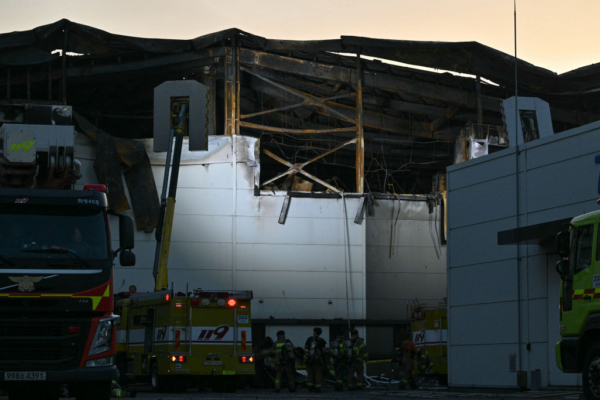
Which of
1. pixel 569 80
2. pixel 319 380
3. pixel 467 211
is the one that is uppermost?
pixel 569 80

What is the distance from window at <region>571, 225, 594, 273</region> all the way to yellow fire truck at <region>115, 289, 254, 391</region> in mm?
10058

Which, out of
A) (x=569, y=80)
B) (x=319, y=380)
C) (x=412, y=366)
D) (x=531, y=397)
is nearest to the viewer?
(x=531, y=397)

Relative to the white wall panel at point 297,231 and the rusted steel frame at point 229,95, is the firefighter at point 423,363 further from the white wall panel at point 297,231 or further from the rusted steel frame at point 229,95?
the rusted steel frame at point 229,95

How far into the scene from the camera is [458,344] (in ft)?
78.6

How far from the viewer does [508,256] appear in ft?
74.0

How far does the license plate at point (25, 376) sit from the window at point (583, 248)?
836 cm

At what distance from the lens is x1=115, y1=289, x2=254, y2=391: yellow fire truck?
2142cm

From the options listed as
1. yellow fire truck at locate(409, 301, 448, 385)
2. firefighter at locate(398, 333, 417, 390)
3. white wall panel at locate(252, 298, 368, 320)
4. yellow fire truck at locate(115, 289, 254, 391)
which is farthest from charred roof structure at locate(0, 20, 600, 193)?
yellow fire truck at locate(115, 289, 254, 391)

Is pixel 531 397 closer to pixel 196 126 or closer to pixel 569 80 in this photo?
pixel 196 126

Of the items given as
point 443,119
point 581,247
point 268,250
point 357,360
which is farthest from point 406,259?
point 581,247

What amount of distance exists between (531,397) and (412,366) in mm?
7628

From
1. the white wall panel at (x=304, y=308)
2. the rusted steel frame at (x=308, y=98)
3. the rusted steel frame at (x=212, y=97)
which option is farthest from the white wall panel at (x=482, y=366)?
the rusted steel frame at (x=212, y=97)

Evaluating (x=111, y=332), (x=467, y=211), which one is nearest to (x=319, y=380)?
(x=467, y=211)

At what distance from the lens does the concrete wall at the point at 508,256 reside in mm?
20547
